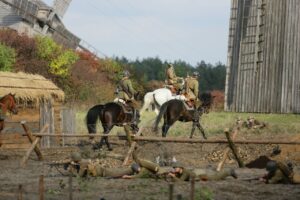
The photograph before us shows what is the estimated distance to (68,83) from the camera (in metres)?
44.7

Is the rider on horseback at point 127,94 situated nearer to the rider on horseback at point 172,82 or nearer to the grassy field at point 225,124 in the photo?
the grassy field at point 225,124

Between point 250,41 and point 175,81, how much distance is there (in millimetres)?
7114

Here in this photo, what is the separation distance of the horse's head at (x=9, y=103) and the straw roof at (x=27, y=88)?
56.7 inches

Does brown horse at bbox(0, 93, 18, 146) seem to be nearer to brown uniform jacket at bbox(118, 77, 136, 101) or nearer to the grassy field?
brown uniform jacket at bbox(118, 77, 136, 101)

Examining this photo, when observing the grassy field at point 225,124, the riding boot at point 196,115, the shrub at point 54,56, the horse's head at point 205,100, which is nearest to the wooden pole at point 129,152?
the grassy field at point 225,124

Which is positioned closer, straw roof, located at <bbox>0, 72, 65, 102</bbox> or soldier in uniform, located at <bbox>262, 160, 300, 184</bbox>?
soldier in uniform, located at <bbox>262, 160, 300, 184</bbox>

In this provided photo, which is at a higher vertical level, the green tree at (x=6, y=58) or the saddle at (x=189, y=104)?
the green tree at (x=6, y=58)

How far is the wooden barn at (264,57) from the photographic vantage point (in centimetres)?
3027

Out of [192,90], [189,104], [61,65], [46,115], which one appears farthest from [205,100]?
[61,65]

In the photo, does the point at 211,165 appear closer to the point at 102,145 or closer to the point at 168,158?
the point at 168,158

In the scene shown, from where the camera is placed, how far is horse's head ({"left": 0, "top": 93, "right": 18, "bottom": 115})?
20.8 m

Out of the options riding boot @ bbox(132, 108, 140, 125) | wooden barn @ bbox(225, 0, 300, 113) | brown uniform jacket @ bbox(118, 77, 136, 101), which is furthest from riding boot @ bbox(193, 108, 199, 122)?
wooden barn @ bbox(225, 0, 300, 113)

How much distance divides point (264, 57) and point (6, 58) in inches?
563

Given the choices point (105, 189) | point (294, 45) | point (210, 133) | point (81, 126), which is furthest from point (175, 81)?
point (105, 189)
